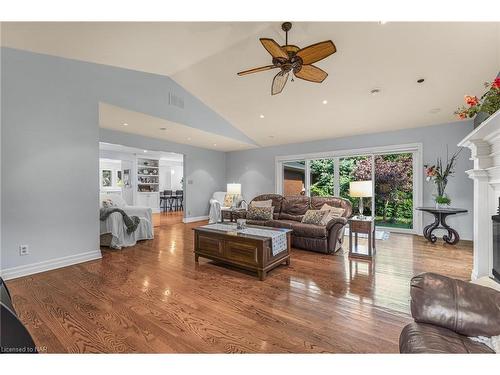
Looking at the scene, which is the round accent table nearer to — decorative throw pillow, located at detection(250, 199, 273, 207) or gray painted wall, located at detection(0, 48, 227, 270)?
decorative throw pillow, located at detection(250, 199, 273, 207)

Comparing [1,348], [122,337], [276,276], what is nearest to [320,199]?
[276,276]

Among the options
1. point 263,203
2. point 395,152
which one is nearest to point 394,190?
point 395,152

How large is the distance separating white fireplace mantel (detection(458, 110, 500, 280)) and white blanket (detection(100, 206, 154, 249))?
5204 mm

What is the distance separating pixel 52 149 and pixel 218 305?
10.2 feet

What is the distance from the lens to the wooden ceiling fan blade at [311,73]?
2.72 metres

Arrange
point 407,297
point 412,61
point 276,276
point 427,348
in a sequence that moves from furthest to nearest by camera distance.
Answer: point 412,61 → point 276,276 → point 407,297 → point 427,348

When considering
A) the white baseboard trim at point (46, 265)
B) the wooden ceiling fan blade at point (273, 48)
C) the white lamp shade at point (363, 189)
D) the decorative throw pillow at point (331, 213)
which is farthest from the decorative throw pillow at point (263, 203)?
the wooden ceiling fan blade at point (273, 48)

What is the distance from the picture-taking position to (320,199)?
15.7 feet

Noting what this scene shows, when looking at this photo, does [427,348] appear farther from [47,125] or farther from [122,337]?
[47,125]

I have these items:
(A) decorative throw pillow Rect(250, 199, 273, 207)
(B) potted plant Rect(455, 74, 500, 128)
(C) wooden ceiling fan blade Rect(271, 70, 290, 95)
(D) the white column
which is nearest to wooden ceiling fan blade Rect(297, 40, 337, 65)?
(C) wooden ceiling fan blade Rect(271, 70, 290, 95)

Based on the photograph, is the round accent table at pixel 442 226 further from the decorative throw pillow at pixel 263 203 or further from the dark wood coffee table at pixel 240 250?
the dark wood coffee table at pixel 240 250

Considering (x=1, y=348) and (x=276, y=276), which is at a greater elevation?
(x=1, y=348)

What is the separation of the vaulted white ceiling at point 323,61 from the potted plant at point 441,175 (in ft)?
2.93
